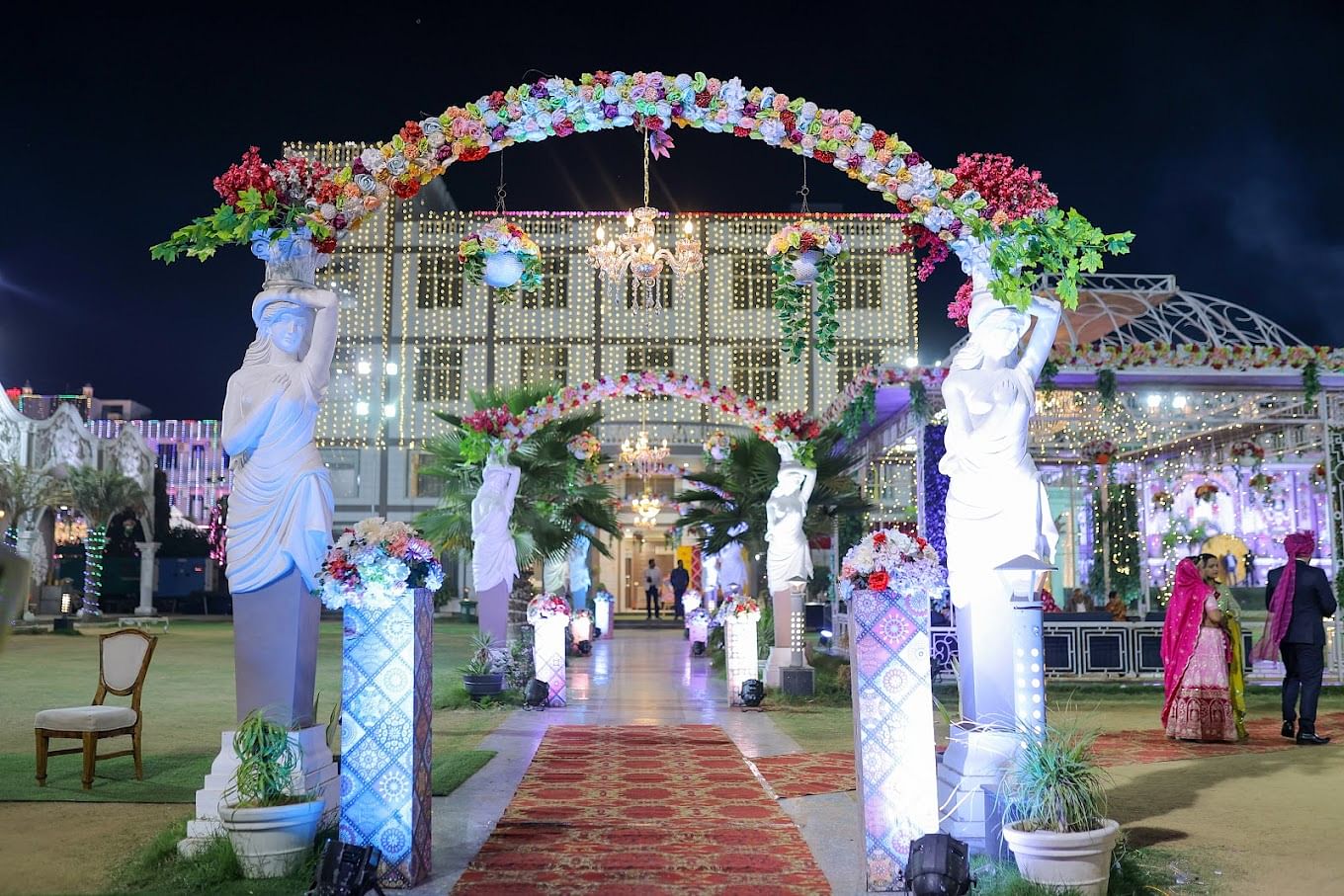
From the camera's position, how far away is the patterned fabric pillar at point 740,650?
13203 millimetres

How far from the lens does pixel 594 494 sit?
69.6 feet

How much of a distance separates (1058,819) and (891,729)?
83cm

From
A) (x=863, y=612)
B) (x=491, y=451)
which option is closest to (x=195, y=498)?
(x=491, y=451)

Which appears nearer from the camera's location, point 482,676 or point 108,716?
point 108,716

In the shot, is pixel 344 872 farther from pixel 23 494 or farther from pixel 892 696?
pixel 23 494

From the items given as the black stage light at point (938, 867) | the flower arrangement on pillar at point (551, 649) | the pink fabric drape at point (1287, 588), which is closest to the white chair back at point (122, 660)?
the flower arrangement on pillar at point (551, 649)

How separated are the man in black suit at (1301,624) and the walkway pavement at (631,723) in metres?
4.53

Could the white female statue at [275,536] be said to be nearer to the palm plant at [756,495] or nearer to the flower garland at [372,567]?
the flower garland at [372,567]

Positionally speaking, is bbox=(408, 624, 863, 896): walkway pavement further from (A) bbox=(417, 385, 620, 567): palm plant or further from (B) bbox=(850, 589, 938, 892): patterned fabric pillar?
(A) bbox=(417, 385, 620, 567): palm plant

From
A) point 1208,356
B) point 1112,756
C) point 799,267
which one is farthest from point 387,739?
point 1208,356

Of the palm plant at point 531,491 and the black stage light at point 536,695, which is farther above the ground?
the palm plant at point 531,491

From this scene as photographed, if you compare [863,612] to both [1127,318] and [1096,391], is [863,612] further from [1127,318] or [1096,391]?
[1127,318]

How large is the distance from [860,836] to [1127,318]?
15.6 m

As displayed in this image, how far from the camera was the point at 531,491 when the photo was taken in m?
19.4
